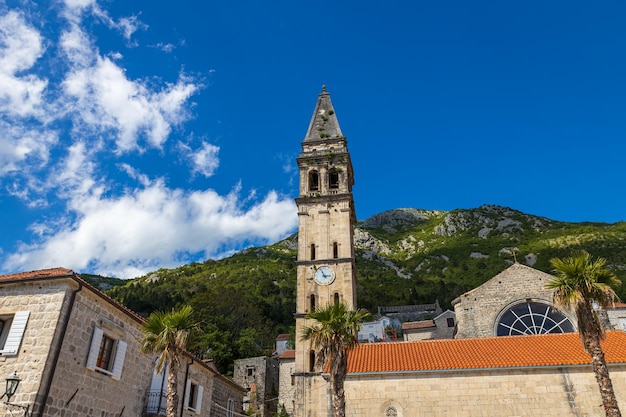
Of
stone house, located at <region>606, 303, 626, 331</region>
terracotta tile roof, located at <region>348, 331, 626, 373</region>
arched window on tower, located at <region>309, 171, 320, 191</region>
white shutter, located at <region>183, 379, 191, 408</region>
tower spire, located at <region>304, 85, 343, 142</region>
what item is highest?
tower spire, located at <region>304, 85, 343, 142</region>

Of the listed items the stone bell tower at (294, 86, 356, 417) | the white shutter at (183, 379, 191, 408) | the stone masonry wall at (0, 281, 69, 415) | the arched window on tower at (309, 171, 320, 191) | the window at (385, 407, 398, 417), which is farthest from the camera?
the arched window on tower at (309, 171, 320, 191)

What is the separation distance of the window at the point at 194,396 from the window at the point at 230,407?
4.56 m

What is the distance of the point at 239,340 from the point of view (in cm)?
5850

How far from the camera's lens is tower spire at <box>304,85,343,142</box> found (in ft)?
127

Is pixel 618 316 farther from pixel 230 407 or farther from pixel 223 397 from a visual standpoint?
pixel 223 397

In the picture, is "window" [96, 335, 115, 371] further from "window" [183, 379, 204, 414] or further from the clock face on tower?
the clock face on tower

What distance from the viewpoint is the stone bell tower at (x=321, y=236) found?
2916cm

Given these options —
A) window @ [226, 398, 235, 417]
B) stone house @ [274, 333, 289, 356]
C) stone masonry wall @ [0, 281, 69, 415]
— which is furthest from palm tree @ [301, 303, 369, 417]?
stone house @ [274, 333, 289, 356]

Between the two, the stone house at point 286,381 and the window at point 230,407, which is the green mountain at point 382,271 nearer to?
the stone house at point 286,381

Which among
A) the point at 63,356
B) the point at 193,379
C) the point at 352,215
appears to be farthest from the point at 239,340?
the point at 63,356

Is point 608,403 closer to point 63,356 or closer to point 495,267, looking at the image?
point 63,356

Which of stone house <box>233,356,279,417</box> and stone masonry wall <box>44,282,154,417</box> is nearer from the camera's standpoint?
stone masonry wall <box>44,282,154,417</box>

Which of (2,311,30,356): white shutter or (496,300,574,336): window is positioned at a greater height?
(496,300,574,336): window

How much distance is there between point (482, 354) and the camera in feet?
73.1
